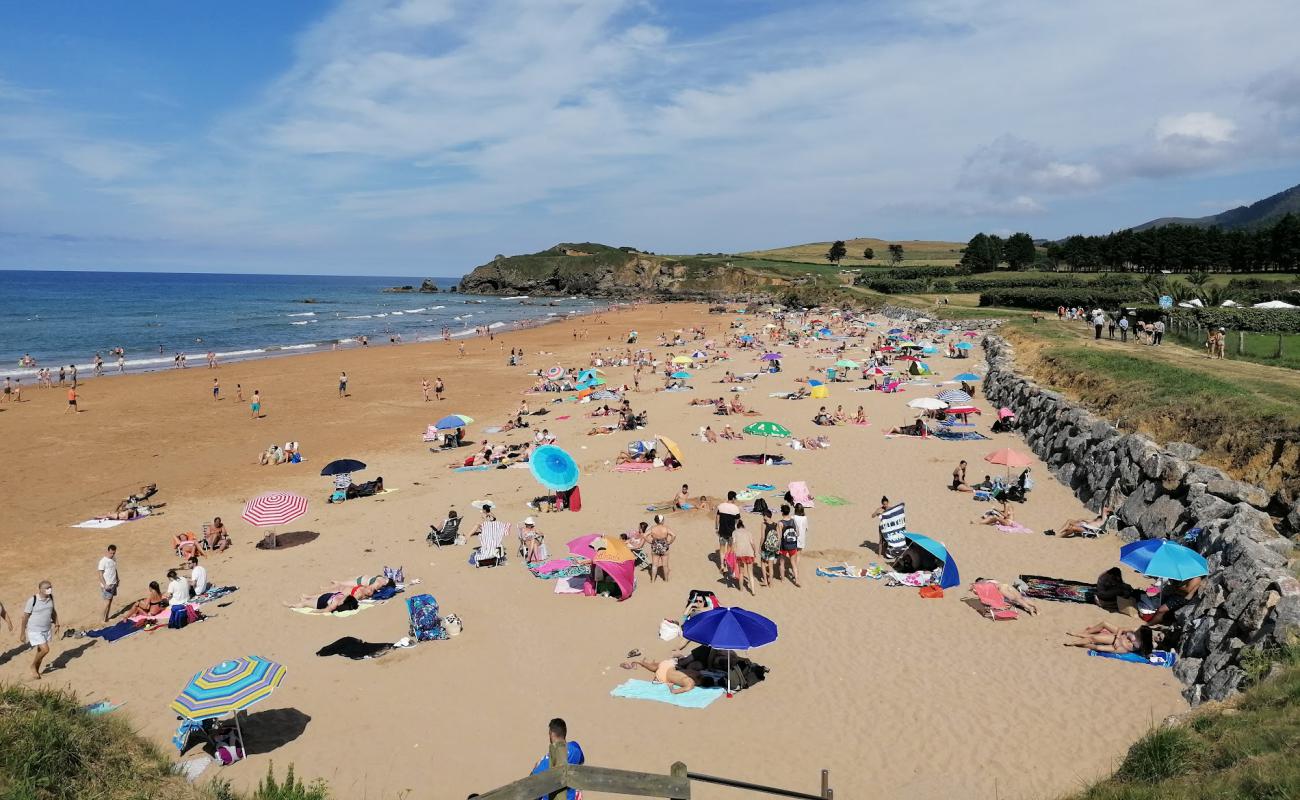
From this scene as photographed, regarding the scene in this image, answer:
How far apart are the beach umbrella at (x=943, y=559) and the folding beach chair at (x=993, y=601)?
48cm

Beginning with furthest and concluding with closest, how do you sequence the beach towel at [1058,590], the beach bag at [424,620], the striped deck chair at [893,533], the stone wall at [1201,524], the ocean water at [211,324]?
the ocean water at [211,324]
the striped deck chair at [893,533]
the beach towel at [1058,590]
the beach bag at [424,620]
the stone wall at [1201,524]

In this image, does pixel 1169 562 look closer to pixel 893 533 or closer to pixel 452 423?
pixel 893 533

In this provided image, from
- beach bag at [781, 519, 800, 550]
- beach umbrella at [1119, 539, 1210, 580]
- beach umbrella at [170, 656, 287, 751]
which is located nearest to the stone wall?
beach umbrella at [1119, 539, 1210, 580]

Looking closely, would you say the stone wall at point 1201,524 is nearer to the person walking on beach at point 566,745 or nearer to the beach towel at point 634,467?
the person walking on beach at point 566,745

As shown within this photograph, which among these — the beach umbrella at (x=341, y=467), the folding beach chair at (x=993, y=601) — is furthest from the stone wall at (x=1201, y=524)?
the beach umbrella at (x=341, y=467)

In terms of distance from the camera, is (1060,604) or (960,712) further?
(1060,604)

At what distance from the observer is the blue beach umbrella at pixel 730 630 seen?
29.7 feet

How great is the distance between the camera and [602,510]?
16969mm

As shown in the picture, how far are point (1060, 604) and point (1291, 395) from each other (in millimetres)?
10241

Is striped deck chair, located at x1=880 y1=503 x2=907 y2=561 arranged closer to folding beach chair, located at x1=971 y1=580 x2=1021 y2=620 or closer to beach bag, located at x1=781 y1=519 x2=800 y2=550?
folding beach chair, located at x1=971 y1=580 x2=1021 y2=620

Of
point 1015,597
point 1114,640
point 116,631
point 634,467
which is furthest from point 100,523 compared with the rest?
point 1114,640

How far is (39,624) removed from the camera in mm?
10195

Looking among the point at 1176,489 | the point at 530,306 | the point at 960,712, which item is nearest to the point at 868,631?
the point at 960,712

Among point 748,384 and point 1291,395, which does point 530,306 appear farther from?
point 1291,395
